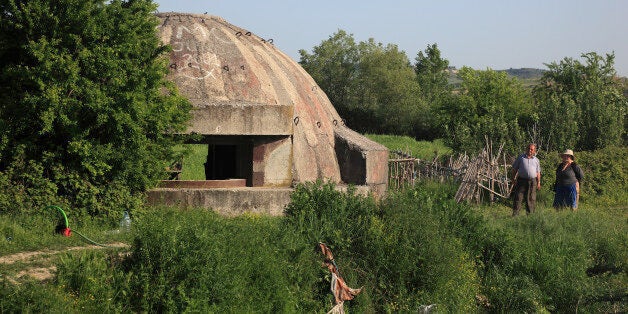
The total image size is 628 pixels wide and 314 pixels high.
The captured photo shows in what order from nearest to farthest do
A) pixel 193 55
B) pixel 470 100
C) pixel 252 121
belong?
pixel 252 121
pixel 193 55
pixel 470 100

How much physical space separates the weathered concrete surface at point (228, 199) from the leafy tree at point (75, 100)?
0.86 m

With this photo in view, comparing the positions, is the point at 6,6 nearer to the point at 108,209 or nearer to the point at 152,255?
the point at 108,209

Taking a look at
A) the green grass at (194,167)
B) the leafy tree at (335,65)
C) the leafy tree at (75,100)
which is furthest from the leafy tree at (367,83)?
the leafy tree at (75,100)

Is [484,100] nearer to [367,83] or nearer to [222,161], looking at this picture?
[367,83]

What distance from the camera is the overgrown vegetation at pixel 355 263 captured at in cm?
970

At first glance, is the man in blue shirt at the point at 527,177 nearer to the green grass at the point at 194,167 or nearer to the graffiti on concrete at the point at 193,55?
the graffiti on concrete at the point at 193,55

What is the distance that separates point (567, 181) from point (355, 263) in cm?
579

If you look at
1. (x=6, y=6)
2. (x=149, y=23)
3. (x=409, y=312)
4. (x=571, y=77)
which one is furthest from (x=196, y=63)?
(x=571, y=77)

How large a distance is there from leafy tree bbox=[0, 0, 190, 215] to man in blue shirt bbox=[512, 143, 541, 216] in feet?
22.3

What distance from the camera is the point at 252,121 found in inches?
591

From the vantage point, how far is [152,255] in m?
9.91

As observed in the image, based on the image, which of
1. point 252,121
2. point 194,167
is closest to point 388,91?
point 194,167

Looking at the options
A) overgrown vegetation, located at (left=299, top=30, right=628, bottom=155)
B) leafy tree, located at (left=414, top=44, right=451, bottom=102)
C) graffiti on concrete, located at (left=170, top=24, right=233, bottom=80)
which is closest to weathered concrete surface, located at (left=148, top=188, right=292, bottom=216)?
graffiti on concrete, located at (left=170, top=24, right=233, bottom=80)

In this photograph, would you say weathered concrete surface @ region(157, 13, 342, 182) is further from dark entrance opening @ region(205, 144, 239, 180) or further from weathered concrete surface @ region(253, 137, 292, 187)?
dark entrance opening @ region(205, 144, 239, 180)
